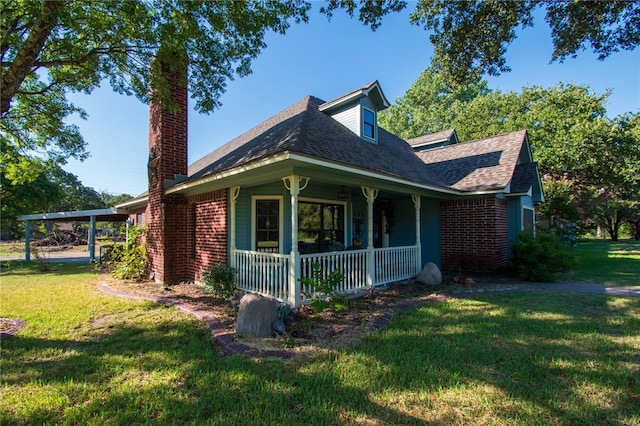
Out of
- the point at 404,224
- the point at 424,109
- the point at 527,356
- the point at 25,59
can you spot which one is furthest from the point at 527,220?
the point at 424,109

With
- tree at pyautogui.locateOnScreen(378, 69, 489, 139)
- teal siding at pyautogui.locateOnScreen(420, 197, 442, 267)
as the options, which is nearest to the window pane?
teal siding at pyautogui.locateOnScreen(420, 197, 442, 267)

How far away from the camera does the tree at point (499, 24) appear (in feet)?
22.4

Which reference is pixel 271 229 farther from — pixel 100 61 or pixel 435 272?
pixel 100 61

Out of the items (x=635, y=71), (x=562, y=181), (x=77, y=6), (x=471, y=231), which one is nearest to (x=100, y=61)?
(x=77, y=6)

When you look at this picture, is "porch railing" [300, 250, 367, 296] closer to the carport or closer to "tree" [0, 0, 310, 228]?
"tree" [0, 0, 310, 228]

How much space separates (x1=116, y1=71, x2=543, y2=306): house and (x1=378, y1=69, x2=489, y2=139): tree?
22346mm

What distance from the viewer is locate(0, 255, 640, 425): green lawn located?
8.53 feet

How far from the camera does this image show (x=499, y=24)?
7.53 meters

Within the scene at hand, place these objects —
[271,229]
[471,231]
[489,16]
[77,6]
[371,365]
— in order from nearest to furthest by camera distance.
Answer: [371,365], [77,6], [489,16], [271,229], [471,231]

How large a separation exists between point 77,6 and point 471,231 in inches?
454

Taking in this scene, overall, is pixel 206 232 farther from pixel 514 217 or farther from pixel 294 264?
pixel 514 217

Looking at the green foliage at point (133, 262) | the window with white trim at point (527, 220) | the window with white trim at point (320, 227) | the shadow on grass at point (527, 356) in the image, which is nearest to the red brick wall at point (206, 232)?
the green foliage at point (133, 262)

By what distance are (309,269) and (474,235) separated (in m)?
6.54

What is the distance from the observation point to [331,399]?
2.80 m
